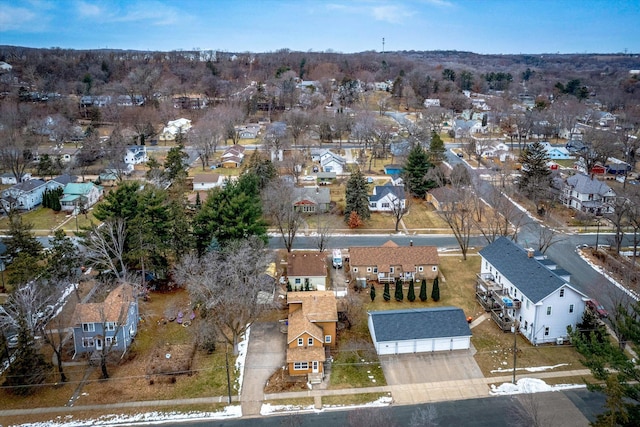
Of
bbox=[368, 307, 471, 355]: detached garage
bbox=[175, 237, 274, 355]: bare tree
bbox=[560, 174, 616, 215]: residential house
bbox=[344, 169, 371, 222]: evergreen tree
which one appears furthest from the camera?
bbox=[560, 174, 616, 215]: residential house

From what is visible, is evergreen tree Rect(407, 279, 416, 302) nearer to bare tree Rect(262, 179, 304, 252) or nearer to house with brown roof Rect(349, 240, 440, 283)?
house with brown roof Rect(349, 240, 440, 283)

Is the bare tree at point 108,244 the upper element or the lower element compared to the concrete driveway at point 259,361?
upper

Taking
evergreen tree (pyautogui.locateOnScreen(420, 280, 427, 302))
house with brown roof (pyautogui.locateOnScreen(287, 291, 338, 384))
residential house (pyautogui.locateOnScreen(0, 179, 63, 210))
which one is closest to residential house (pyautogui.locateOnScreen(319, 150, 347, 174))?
residential house (pyautogui.locateOnScreen(0, 179, 63, 210))

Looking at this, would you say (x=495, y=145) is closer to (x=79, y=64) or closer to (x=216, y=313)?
(x=216, y=313)

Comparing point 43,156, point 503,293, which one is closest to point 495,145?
point 503,293

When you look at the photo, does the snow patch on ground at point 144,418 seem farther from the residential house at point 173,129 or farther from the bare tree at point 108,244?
the residential house at point 173,129

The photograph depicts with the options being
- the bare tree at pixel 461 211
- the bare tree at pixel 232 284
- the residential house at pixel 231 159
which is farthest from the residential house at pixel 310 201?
the residential house at pixel 231 159
